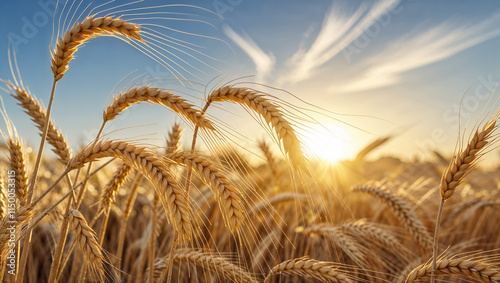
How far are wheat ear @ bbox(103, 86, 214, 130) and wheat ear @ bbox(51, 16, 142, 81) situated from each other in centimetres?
27

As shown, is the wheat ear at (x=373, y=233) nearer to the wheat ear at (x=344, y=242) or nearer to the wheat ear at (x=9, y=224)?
the wheat ear at (x=344, y=242)

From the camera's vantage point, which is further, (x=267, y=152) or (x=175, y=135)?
(x=267, y=152)

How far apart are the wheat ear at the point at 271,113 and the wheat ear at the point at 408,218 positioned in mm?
1533

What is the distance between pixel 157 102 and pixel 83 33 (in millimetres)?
499

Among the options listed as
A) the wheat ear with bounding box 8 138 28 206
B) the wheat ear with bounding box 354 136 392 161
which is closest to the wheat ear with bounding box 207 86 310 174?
Result: the wheat ear with bounding box 8 138 28 206

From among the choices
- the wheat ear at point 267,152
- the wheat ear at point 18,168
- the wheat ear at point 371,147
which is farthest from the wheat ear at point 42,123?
the wheat ear at point 371,147

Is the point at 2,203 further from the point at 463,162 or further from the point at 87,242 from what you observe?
the point at 463,162

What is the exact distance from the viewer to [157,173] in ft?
4.79

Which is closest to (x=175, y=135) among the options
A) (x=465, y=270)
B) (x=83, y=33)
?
(x=83, y=33)

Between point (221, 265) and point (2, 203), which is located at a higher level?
point (2, 203)

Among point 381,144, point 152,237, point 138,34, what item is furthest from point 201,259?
point 381,144

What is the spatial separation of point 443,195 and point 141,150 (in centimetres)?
136

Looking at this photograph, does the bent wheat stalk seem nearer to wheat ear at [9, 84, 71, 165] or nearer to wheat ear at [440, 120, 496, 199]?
wheat ear at [440, 120, 496, 199]

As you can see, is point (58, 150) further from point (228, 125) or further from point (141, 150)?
point (228, 125)
